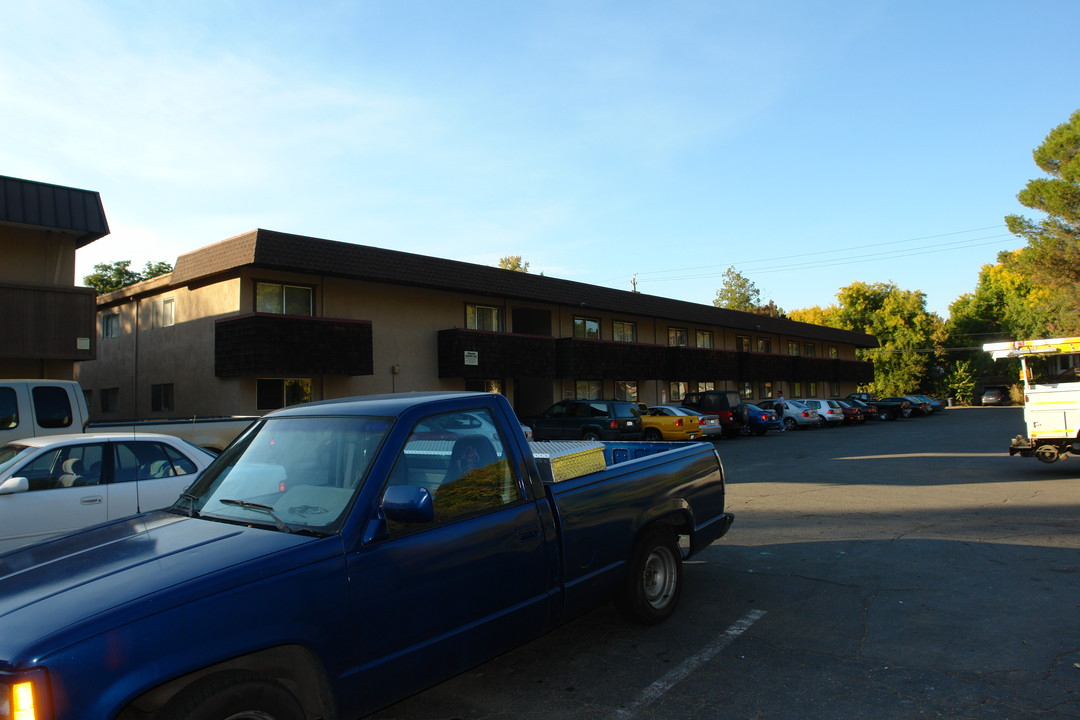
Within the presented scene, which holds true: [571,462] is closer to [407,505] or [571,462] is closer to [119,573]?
[407,505]

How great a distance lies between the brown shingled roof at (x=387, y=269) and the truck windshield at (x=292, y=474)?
14824 millimetres

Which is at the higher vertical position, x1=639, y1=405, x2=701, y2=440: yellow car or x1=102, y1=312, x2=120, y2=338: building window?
x1=102, y1=312, x2=120, y2=338: building window

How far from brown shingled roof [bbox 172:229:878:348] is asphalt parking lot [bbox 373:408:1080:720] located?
1366 cm

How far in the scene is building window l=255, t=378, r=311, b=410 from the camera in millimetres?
18875

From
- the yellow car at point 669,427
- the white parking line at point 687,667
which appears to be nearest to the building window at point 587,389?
the yellow car at point 669,427

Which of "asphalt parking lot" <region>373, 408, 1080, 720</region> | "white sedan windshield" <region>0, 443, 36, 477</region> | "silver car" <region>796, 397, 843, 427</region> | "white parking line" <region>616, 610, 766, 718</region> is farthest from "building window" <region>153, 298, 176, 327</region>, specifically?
"silver car" <region>796, 397, 843, 427</region>

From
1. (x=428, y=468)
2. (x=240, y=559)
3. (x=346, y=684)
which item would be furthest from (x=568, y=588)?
(x=240, y=559)

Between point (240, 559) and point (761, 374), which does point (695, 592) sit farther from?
point (761, 374)

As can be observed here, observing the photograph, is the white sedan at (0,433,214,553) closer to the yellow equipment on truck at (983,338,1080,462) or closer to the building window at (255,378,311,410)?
the building window at (255,378,311,410)

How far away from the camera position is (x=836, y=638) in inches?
194

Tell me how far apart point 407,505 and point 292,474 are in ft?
2.73

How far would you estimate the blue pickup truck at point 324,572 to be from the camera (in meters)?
2.45

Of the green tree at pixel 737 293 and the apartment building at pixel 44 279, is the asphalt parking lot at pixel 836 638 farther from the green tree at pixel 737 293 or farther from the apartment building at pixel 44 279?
the green tree at pixel 737 293

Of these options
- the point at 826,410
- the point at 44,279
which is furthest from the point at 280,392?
the point at 826,410
